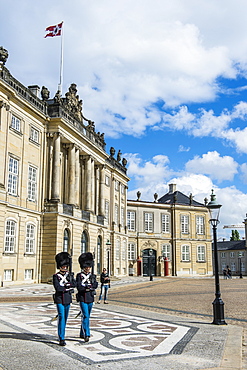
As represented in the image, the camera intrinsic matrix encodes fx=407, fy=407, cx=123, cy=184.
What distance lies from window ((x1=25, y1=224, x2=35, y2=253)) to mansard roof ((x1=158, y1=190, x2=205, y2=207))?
1444 inches

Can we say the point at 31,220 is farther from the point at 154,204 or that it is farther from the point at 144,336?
the point at 154,204

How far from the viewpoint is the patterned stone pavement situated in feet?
→ 27.0

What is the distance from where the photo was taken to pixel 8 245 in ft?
97.0

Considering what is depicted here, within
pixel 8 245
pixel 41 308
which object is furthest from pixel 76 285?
pixel 8 245

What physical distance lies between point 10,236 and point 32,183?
5.49 meters

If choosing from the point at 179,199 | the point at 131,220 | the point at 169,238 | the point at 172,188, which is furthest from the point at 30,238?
the point at 172,188

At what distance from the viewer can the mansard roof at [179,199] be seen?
2707 inches

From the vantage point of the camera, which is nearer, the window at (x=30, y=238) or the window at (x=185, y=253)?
the window at (x=30, y=238)

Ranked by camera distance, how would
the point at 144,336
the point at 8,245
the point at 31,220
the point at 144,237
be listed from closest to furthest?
the point at 144,336 < the point at 8,245 < the point at 31,220 < the point at 144,237

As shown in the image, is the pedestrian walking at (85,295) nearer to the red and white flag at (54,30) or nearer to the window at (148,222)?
the red and white flag at (54,30)

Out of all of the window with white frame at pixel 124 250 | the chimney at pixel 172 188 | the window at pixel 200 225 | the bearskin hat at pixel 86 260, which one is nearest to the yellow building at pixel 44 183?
the window with white frame at pixel 124 250

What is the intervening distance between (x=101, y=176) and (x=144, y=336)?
37.4m

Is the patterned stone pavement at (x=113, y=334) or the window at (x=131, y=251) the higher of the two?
the window at (x=131, y=251)

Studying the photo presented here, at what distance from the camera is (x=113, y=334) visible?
10.3 metres
